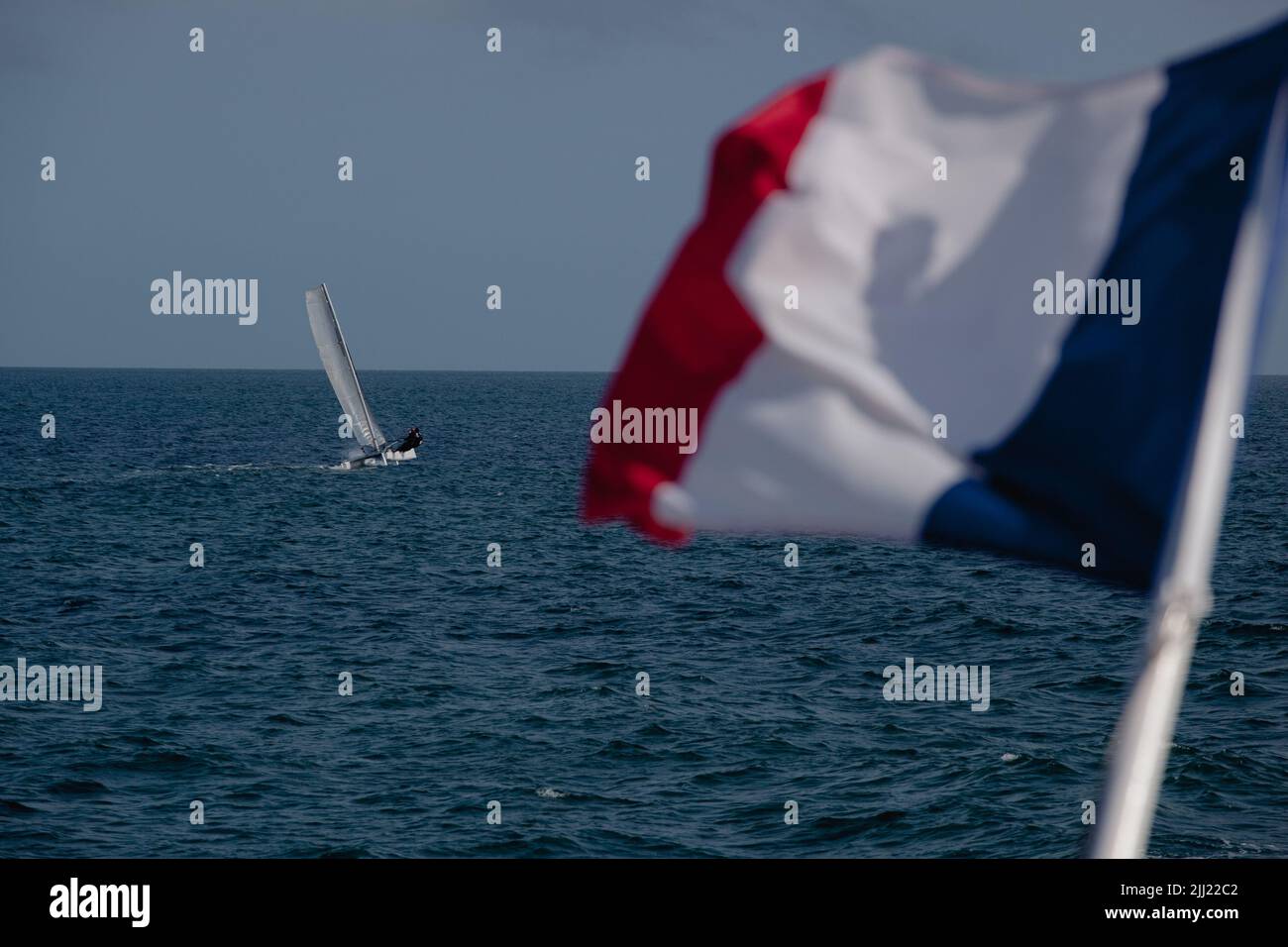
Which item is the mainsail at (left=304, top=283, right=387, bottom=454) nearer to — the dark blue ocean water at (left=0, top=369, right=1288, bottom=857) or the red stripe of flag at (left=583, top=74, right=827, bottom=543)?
the dark blue ocean water at (left=0, top=369, right=1288, bottom=857)

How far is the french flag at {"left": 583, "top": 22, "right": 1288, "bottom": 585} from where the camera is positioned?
6.77m

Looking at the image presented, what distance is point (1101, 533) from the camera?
6727 mm

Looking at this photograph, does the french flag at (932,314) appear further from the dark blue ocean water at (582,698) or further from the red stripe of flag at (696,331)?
the dark blue ocean water at (582,698)

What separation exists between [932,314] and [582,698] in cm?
3023

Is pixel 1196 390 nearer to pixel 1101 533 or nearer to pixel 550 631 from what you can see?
pixel 1101 533

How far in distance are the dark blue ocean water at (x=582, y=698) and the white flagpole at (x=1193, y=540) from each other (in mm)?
10912

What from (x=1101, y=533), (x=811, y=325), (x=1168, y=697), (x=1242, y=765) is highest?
(x=811, y=325)

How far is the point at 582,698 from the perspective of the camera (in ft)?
120

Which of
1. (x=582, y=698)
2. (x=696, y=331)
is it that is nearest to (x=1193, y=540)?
(x=696, y=331)

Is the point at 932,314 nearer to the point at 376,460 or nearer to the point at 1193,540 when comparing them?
the point at 1193,540

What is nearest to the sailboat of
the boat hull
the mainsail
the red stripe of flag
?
the mainsail

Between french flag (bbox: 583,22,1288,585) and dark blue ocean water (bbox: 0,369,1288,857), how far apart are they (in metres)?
10.1

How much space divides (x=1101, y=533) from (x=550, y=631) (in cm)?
3898
